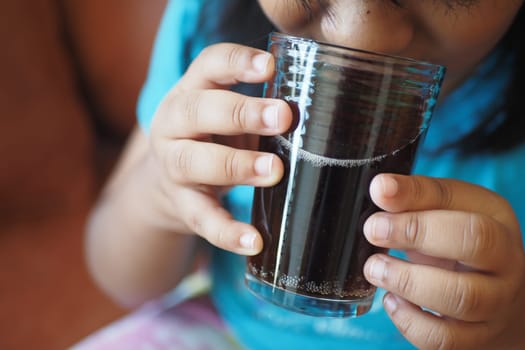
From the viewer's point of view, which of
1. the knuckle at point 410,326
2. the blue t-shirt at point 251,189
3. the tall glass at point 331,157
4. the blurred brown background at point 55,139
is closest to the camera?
the tall glass at point 331,157

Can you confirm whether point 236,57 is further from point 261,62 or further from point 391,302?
point 391,302

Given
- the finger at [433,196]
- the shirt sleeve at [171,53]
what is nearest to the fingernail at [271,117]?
the finger at [433,196]

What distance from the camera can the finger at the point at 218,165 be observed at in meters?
0.48

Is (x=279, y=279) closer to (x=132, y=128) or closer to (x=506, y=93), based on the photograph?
(x=506, y=93)

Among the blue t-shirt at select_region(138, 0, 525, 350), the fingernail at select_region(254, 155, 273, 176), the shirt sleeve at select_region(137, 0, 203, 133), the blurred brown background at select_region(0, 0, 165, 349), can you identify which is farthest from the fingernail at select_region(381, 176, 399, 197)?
the blurred brown background at select_region(0, 0, 165, 349)

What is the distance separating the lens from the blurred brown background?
1023 millimetres

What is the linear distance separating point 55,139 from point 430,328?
2.97ft

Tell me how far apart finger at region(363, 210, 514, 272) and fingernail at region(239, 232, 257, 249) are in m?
0.11

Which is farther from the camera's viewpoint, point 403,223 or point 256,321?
point 256,321

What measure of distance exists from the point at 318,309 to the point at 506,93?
0.53 m

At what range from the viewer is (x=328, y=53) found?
0.43 m

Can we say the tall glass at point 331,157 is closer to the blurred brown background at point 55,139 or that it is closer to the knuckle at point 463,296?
the knuckle at point 463,296

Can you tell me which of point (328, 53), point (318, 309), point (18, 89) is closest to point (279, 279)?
point (318, 309)

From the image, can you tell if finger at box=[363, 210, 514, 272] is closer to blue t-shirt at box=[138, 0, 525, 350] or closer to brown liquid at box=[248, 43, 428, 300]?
brown liquid at box=[248, 43, 428, 300]
